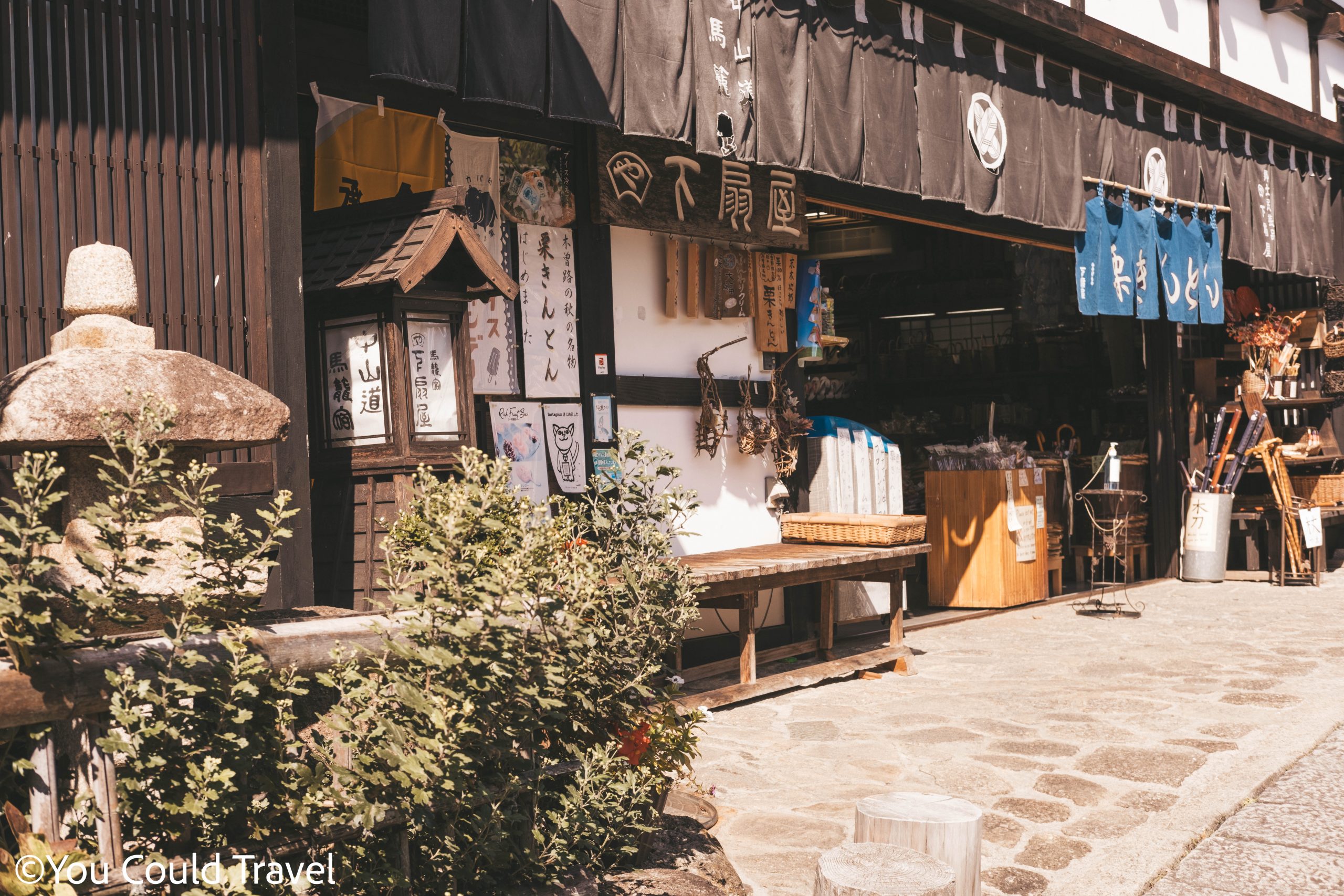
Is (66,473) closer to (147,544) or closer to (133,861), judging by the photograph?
(147,544)

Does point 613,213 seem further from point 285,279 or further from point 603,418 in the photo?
point 285,279

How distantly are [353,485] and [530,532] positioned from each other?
2.82 m

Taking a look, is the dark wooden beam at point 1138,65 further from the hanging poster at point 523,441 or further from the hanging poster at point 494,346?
the hanging poster at point 523,441

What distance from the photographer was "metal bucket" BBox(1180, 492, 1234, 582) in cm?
1434

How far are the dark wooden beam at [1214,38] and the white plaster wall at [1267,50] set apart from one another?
0.09m

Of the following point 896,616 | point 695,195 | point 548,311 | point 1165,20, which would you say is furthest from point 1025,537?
point 548,311

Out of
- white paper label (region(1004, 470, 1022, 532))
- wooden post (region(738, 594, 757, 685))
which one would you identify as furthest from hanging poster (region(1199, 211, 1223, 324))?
wooden post (region(738, 594, 757, 685))

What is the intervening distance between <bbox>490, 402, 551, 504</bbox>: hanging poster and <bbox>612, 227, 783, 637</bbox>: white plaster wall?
1005mm

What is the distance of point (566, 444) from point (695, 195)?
228cm

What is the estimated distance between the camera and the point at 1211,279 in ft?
44.1

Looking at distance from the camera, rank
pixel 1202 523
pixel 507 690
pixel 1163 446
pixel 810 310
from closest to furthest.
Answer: pixel 507 690
pixel 810 310
pixel 1202 523
pixel 1163 446

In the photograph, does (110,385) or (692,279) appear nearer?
(110,385)

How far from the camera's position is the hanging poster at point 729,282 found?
9.47 m

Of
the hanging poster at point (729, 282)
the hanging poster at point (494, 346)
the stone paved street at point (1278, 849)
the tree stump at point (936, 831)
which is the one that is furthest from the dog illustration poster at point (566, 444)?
the stone paved street at point (1278, 849)
